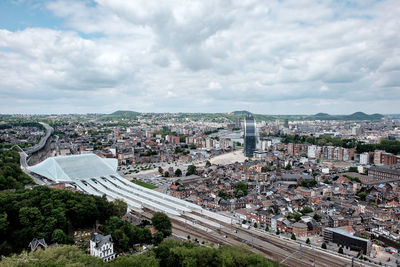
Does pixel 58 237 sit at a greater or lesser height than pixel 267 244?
greater

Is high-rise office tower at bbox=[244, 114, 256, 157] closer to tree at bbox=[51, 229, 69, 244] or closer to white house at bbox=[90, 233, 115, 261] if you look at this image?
white house at bbox=[90, 233, 115, 261]

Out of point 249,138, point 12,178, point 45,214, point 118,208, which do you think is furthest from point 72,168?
point 249,138

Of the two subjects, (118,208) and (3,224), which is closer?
(3,224)

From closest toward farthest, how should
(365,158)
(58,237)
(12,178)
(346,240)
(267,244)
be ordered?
(58,237)
(346,240)
(267,244)
(12,178)
(365,158)

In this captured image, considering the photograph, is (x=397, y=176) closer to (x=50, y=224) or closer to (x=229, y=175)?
(x=229, y=175)

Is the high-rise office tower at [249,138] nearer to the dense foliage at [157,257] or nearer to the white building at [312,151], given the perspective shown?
the white building at [312,151]

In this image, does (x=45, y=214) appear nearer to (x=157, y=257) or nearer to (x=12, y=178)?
(x=157, y=257)
